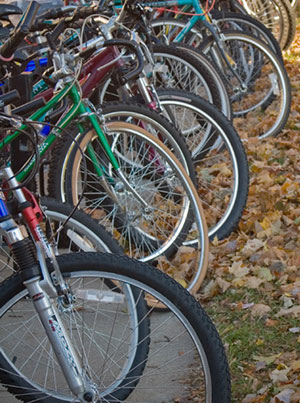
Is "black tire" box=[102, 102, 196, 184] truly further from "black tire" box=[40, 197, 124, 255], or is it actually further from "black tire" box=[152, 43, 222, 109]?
"black tire" box=[152, 43, 222, 109]

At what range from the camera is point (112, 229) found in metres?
4.64

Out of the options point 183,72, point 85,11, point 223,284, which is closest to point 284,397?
point 223,284

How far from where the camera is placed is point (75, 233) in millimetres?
3676

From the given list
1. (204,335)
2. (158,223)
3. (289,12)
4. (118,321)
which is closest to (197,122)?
(158,223)

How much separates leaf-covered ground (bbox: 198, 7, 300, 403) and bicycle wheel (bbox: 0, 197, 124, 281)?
2.66 ft

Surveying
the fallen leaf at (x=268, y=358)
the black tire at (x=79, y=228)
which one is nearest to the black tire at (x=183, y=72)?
the black tire at (x=79, y=228)

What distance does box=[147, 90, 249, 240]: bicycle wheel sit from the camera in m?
5.11

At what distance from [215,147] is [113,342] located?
2689 mm

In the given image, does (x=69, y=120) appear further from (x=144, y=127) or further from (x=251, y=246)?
(x=251, y=246)

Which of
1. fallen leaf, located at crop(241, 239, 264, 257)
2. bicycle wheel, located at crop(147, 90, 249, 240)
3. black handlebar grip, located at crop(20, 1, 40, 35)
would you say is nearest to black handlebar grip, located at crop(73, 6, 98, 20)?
bicycle wheel, located at crop(147, 90, 249, 240)

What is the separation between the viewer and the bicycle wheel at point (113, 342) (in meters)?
2.95

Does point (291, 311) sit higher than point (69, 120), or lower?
lower

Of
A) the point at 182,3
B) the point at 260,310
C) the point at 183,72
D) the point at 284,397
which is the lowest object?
the point at 284,397

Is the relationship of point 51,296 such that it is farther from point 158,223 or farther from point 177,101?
point 177,101
